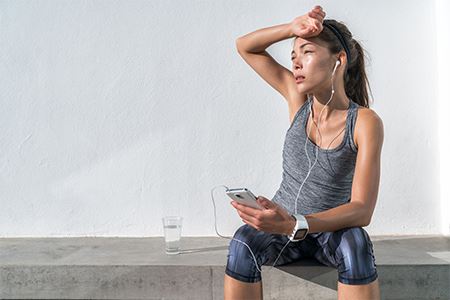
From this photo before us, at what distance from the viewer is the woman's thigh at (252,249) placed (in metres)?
1.87

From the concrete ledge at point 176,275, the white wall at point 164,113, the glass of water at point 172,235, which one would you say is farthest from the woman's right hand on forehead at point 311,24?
the glass of water at point 172,235

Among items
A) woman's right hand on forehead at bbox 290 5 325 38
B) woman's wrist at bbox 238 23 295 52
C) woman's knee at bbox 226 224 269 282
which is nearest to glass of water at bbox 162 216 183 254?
woman's knee at bbox 226 224 269 282

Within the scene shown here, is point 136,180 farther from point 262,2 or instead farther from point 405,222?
point 405,222

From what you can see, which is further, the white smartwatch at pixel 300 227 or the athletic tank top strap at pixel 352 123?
the athletic tank top strap at pixel 352 123

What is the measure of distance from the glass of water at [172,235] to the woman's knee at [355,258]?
1.00 m

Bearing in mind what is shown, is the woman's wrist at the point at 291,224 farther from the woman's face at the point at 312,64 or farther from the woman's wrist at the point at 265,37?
the woman's wrist at the point at 265,37

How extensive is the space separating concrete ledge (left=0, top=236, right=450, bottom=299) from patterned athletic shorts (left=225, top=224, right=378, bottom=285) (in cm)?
15

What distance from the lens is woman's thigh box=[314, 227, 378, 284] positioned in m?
1.75

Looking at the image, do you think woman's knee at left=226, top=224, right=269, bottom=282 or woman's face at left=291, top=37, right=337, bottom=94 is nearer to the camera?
woman's knee at left=226, top=224, right=269, bottom=282

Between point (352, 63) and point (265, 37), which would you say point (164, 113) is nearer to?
point (265, 37)

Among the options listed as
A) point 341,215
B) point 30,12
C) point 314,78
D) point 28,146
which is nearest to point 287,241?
point 341,215

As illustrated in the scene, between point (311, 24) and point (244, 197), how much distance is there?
647mm

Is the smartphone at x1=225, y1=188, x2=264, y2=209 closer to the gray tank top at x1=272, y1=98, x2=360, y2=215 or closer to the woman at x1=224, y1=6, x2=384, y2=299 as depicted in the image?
the woman at x1=224, y1=6, x2=384, y2=299

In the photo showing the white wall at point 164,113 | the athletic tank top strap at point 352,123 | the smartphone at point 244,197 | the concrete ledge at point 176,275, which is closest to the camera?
the smartphone at point 244,197
